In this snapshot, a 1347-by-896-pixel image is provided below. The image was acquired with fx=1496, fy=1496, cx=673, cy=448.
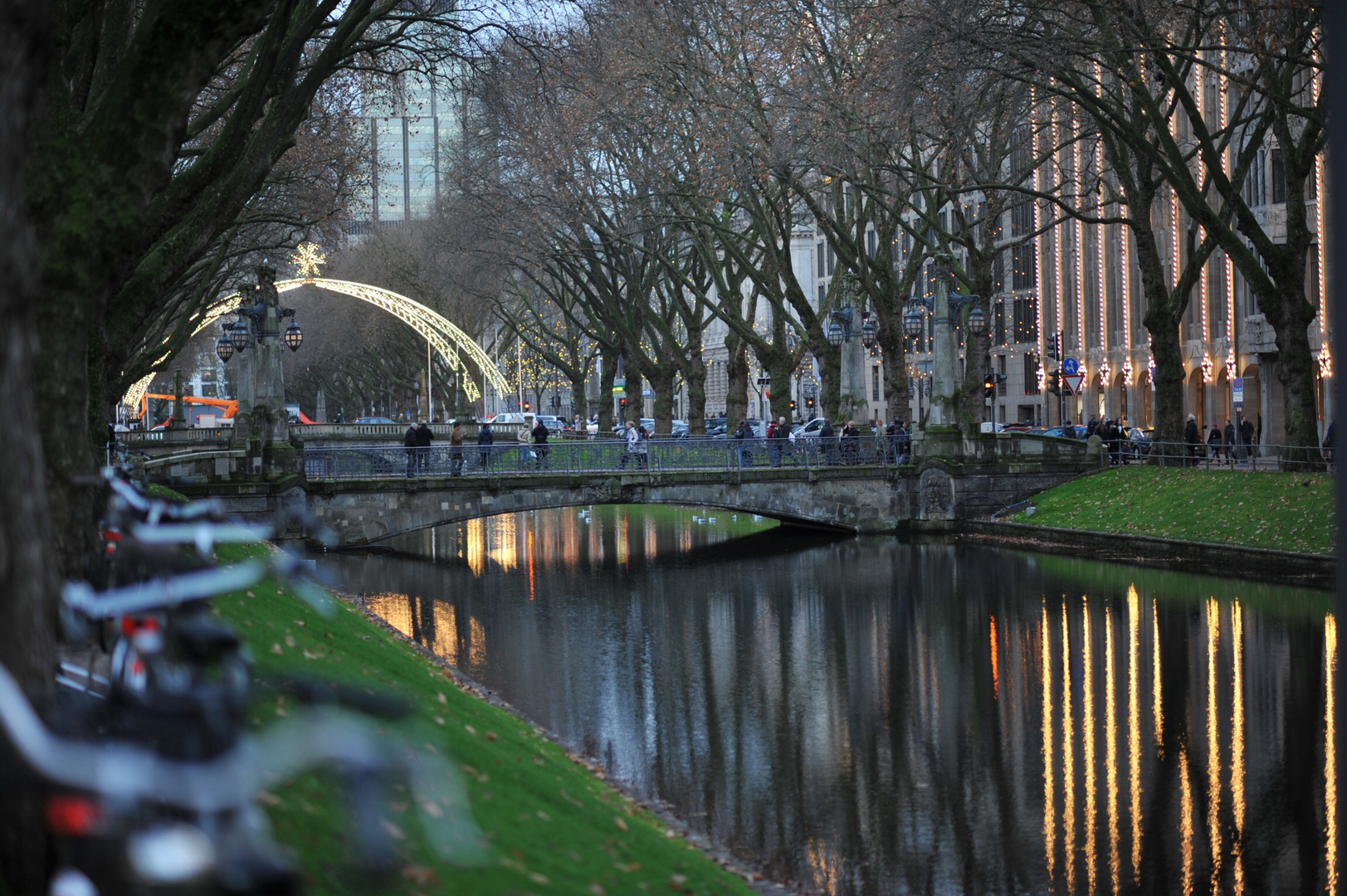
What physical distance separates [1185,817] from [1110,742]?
2798 mm

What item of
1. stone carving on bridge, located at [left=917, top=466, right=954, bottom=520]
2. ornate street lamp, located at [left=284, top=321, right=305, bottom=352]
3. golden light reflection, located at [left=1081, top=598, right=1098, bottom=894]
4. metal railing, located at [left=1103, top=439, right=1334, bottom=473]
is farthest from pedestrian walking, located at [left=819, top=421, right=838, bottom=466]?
golden light reflection, located at [left=1081, top=598, right=1098, bottom=894]

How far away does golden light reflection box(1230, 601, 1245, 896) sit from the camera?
11.0 metres

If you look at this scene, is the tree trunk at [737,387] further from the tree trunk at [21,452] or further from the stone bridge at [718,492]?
the tree trunk at [21,452]

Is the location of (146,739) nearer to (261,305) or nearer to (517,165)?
(261,305)

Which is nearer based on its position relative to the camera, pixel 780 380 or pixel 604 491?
pixel 604 491

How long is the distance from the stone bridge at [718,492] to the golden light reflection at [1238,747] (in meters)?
16.2

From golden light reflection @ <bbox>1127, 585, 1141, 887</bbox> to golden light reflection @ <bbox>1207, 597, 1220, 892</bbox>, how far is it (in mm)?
525

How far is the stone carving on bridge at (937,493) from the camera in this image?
38219mm

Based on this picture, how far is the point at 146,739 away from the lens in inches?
193

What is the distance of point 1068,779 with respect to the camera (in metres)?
13.4

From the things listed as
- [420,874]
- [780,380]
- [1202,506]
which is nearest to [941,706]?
[420,874]

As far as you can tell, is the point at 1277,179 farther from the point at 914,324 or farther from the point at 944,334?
the point at 914,324

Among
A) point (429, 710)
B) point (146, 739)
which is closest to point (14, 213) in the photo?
point (146, 739)

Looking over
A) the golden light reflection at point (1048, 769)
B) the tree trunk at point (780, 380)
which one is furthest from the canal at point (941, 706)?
the tree trunk at point (780, 380)
